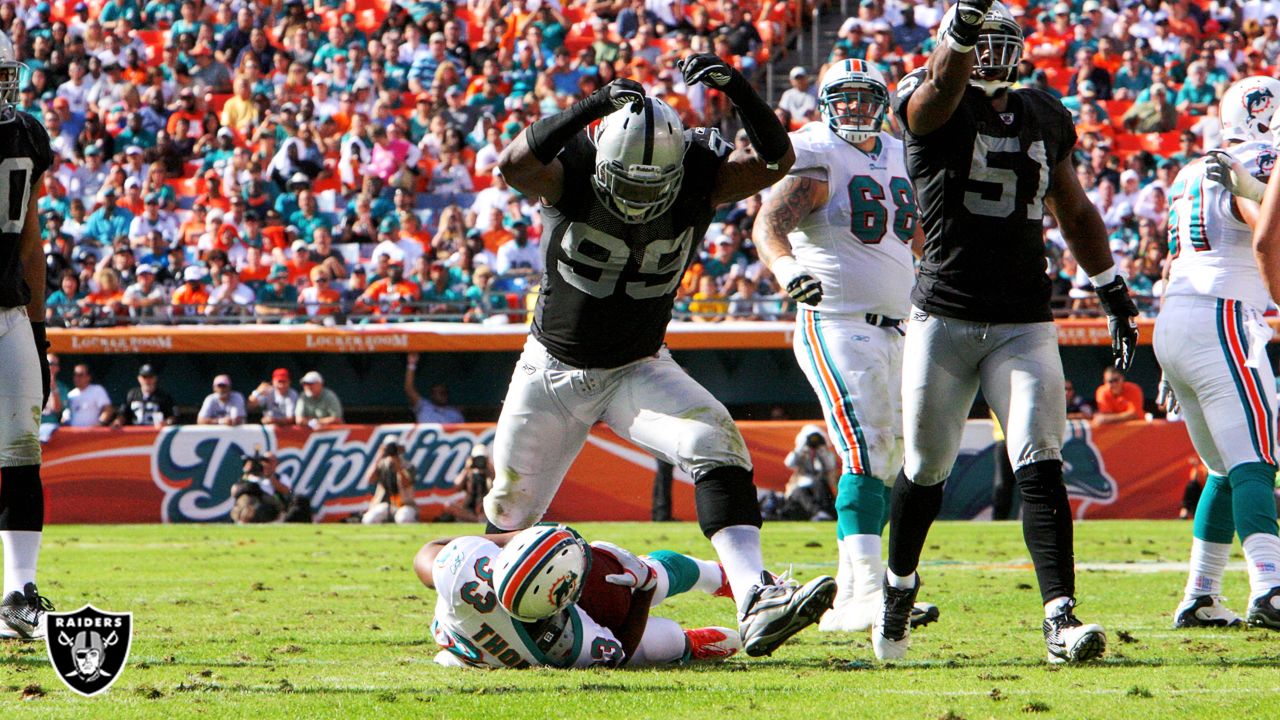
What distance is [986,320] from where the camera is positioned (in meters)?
5.33

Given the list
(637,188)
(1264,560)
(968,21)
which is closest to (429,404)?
(1264,560)

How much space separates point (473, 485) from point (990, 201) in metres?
9.80

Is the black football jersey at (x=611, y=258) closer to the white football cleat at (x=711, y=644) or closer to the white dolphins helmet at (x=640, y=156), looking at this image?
the white dolphins helmet at (x=640, y=156)

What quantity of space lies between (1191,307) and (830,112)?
1.70m

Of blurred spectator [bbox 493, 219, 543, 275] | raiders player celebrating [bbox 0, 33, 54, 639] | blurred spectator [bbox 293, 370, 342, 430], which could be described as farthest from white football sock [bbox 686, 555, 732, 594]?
blurred spectator [bbox 493, 219, 543, 275]

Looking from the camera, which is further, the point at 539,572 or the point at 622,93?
the point at 622,93

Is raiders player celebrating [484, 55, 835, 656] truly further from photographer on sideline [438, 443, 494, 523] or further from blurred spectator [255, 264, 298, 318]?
blurred spectator [255, 264, 298, 318]

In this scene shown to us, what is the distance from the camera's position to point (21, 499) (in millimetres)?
6121

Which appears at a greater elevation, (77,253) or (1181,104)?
(1181,104)


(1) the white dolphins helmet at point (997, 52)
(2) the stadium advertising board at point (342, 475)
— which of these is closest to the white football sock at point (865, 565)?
(1) the white dolphins helmet at point (997, 52)

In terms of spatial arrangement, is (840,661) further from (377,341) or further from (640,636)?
(377,341)

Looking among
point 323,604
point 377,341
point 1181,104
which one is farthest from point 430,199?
point 323,604

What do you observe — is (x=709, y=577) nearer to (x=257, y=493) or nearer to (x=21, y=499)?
(x=21, y=499)

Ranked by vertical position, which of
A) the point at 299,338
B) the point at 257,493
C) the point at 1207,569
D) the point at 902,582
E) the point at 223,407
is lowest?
the point at 257,493
